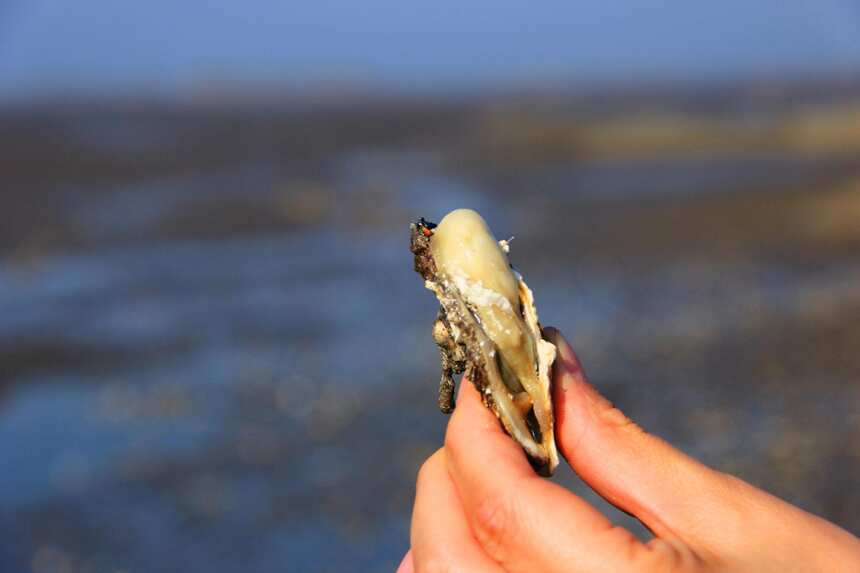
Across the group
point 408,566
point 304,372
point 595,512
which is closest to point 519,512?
point 595,512

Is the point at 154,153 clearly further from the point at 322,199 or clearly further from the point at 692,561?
the point at 692,561

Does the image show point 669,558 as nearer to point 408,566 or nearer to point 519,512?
point 519,512

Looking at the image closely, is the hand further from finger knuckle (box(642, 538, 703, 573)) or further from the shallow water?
the shallow water

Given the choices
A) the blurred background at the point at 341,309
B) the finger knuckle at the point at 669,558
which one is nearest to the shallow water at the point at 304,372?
the blurred background at the point at 341,309

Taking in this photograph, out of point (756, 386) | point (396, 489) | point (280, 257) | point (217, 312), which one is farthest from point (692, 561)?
point (280, 257)

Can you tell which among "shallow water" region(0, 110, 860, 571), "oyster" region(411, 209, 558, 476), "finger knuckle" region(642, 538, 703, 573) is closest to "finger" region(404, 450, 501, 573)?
"oyster" region(411, 209, 558, 476)

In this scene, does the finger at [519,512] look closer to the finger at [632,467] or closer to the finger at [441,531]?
the finger at [441,531]

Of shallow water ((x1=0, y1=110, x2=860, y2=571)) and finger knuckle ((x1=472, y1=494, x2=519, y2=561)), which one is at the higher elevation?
shallow water ((x1=0, y1=110, x2=860, y2=571))

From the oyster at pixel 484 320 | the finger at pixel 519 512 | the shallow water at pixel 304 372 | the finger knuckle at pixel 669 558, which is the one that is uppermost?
the shallow water at pixel 304 372
